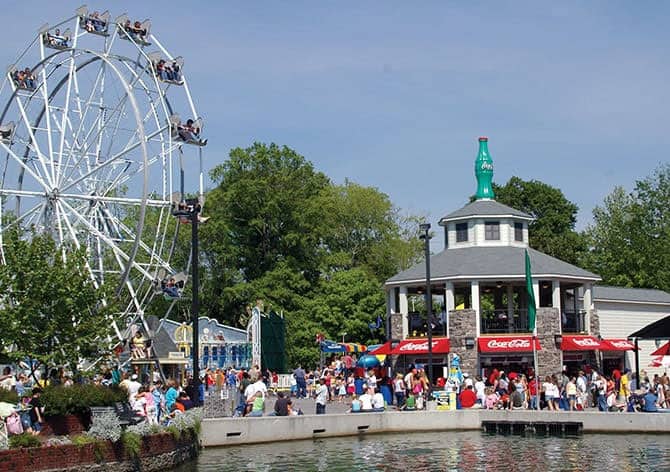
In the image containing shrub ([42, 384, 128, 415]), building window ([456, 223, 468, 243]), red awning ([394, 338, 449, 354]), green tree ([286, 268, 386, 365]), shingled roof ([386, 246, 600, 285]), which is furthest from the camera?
green tree ([286, 268, 386, 365])

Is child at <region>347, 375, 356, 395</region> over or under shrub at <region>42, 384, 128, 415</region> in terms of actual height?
under

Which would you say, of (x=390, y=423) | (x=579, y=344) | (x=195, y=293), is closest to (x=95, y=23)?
(x=195, y=293)

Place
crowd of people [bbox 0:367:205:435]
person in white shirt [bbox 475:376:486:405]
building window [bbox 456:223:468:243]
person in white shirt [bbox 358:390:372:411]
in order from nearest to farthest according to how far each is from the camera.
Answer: crowd of people [bbox 0:367:205:435]
person in white shirt [bbox 358:390:372:411]
person in white shirt [bbox 475:376:486:405]
building window [bbox 456:223:468:243]

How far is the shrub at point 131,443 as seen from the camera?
2494 cm

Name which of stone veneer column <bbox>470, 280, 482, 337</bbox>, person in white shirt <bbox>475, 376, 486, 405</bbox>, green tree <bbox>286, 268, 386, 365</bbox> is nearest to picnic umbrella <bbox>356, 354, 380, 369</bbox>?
stone veneer column <bbox>470, 280, 482, 337</bbox>

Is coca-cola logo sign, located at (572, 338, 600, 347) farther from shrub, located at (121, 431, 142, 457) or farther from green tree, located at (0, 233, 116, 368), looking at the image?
shrub, located at (121, 431, 142, 457)

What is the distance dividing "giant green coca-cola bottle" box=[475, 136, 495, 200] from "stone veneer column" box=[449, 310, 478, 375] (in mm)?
10123

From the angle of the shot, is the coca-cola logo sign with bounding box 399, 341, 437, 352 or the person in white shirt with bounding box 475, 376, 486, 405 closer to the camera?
the person in white shirt with bounding box 475, 376, 486, 405

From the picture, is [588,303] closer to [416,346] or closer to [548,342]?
[548,342]

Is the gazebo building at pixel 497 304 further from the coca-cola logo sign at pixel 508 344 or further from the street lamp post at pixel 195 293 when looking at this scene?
the street lamp post at pixel 195 293

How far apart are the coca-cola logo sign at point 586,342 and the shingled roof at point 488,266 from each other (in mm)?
3165

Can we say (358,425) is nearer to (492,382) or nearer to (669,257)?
(492,382)

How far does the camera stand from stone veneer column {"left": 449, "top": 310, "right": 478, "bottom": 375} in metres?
48.6

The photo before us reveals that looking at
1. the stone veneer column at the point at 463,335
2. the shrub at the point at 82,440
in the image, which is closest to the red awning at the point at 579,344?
the stone veneer column at the point at 463,335
